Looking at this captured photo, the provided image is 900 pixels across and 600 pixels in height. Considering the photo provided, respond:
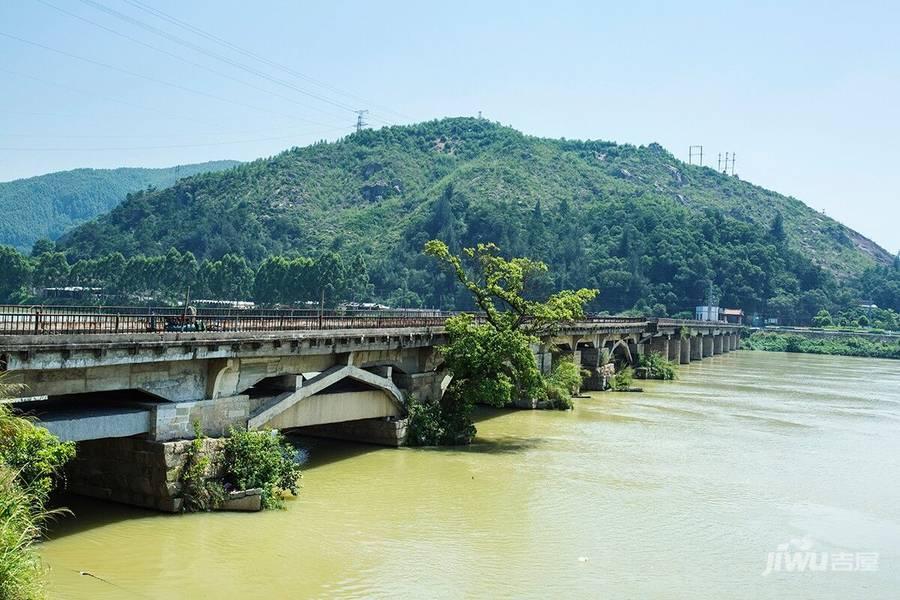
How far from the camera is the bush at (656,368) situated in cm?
7069

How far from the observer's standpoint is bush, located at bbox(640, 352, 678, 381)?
232 feet

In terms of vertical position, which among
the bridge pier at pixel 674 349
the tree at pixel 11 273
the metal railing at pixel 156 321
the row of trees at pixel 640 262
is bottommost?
the bridge pier at pixel 674 349

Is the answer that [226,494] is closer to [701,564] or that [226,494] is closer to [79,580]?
[79,580]

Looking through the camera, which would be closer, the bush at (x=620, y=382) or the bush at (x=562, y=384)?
the bush at (x=562, y=384)

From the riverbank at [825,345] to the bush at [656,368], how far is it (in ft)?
229

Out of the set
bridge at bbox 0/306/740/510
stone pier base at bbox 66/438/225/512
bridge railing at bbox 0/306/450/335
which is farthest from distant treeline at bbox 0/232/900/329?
stone pier base at bbox 66/438/225/512

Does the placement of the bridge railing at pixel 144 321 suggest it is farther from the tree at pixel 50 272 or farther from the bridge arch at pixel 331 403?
the tree at pixel 50 272

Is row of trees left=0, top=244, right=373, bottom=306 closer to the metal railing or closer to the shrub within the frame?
the metal railing

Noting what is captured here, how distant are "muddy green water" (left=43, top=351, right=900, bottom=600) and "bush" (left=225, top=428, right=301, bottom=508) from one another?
96 cm

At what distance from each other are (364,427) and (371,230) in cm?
15795

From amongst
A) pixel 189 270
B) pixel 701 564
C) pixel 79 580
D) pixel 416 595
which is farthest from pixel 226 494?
pixel 189 270

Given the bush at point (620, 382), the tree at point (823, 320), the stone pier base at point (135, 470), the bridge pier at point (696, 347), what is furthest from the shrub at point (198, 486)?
the tree at point (823, 320)

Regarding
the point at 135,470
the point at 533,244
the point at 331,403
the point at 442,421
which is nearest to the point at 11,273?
the point at 442,421

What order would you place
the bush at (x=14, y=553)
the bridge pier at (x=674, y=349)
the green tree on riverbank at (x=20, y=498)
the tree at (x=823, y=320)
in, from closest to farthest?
the bush at (x=14, y=553), the green tree on riverbank at (x=20, y=498), the bridge pier at (x=674, y=349), the tree at (x=823, y=320)
